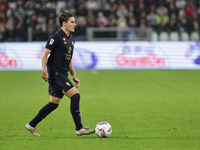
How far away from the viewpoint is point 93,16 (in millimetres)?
20734

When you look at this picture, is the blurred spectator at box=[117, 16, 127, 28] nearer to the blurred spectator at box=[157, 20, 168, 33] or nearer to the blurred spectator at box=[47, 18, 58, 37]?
the blurred spectator at box=[157, 20, 168, 33]

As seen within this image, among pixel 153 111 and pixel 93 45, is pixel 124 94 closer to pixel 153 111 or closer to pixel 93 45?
pixel 153 111

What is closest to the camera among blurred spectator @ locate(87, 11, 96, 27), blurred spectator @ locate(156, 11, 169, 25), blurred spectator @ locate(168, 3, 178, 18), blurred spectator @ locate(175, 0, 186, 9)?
blurred spectator @ locate(87, 11, 96, 27)

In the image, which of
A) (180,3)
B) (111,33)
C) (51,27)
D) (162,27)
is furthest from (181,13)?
(51,27)

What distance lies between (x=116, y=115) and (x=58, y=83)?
7.60ft

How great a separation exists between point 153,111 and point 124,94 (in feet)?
9.34

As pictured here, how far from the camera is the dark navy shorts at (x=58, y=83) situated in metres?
5.74

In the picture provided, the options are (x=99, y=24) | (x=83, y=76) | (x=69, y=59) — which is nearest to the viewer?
(x=69, y=59)

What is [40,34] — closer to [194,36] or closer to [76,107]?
[194,36]

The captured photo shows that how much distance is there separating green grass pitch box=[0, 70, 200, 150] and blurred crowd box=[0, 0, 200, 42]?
603cm

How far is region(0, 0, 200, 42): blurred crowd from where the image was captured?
20.0 metres

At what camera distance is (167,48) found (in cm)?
1916

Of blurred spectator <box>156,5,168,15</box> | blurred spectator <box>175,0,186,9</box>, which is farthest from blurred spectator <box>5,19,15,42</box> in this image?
blurred spectator <box>175,0,186,9</box>

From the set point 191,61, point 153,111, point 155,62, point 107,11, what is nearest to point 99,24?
point 107,11
